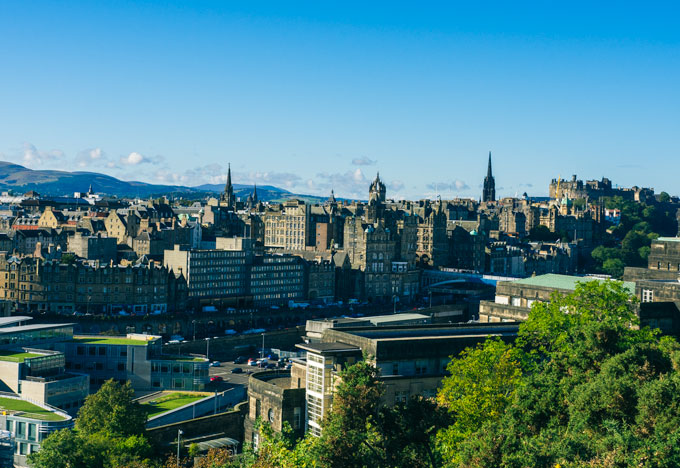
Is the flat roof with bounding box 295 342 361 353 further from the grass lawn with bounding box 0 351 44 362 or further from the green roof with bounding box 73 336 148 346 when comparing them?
the green roof with bounding box 73 336 148 346

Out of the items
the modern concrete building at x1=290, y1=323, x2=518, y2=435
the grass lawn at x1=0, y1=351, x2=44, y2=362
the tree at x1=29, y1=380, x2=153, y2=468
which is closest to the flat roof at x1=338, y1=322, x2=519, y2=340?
the modern concrete building at x1=290, y1=323, x2=518, y2=435

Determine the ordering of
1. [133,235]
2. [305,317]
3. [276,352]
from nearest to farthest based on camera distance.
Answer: [276,352] → [305,317] → [133,235]

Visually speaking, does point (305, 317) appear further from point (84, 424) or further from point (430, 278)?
point (84, 424)

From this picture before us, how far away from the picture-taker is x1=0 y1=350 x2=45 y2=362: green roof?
7056 centimetres

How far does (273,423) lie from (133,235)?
4659 inches

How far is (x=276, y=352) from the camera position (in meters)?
108

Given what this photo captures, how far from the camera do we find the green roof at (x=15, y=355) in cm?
7056

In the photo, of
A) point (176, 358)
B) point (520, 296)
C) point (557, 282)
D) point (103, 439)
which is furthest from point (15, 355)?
point (557, 282)

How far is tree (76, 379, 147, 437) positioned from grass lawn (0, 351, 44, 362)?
16.1 meters

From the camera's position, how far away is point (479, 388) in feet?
133

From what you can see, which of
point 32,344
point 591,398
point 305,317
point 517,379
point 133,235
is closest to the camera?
point 591,398

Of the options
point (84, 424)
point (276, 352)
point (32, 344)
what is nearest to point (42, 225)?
point (276, 352)

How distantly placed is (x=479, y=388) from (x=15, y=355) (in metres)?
46.0

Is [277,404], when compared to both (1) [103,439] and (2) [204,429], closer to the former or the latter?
(1) [103,439]
